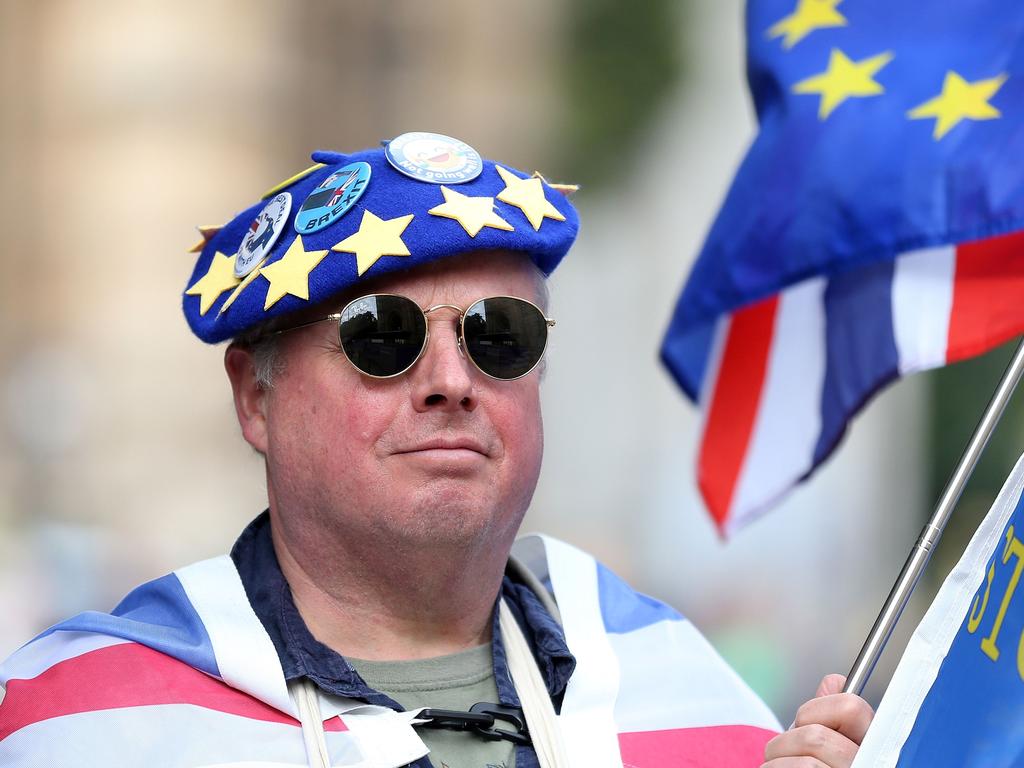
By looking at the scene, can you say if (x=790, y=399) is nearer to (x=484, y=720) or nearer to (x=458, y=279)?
(x=458, y=279)

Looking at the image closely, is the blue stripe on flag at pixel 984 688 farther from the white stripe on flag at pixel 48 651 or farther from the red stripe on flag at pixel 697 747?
the white stripe on flag at pixel 48 651

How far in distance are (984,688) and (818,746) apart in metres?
0.28

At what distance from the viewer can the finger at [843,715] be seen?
7.23 ft

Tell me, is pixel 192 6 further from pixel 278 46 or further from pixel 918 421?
pixel 918 421

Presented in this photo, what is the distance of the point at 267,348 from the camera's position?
2.64 metres

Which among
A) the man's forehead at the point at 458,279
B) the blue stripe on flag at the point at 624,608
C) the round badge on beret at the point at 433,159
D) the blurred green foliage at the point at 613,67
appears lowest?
the blue stripe on flag at the point at 624,608

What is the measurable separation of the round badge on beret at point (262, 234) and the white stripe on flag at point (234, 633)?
543 mm

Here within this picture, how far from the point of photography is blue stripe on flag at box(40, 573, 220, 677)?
2383 mm

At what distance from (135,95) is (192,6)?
2.38 ft

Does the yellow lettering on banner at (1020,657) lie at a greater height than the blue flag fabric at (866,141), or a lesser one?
lesser

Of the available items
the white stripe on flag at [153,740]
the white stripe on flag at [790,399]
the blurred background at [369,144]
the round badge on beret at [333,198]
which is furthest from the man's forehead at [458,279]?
the blurred background at [369,144]

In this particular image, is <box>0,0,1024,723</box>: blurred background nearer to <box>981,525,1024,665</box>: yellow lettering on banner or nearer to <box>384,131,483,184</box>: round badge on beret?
<box>384,131,483,184</box>: round badge on beret

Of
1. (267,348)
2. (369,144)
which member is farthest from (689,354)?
(369,144)

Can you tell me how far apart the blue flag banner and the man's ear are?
123 centimetres
